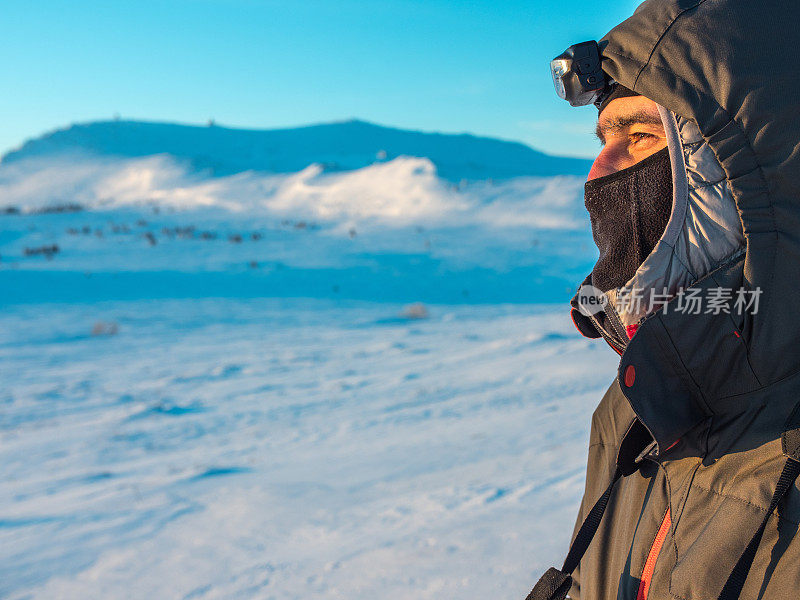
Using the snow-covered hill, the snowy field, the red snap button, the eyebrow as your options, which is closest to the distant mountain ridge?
the snow-covered hill

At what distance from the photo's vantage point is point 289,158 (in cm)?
3616

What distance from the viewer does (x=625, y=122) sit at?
1455 mm

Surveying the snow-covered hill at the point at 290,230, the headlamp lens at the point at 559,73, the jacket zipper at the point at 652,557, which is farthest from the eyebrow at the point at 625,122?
the snow-covered hill at the point at 290,230

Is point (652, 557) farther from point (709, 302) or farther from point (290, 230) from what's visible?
point (290, 230)

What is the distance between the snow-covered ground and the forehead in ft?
5.81

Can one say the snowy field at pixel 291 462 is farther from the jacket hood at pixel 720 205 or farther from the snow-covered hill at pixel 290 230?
the snow-covered hill at pixel 290 230

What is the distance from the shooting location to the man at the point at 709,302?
1078mm

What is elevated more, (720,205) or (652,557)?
(720,205)

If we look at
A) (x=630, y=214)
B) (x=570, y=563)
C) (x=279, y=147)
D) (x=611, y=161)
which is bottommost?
(x=570, y=563)

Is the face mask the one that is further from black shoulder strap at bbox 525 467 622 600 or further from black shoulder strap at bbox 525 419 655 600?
black shoulder strap at bbox 525 467 622 600

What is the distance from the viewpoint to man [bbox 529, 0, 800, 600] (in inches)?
42.4

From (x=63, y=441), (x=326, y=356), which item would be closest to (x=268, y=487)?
(x=63, y=441)

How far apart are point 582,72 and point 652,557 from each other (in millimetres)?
980

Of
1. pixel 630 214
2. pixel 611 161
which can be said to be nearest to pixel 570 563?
pixel 630 214
